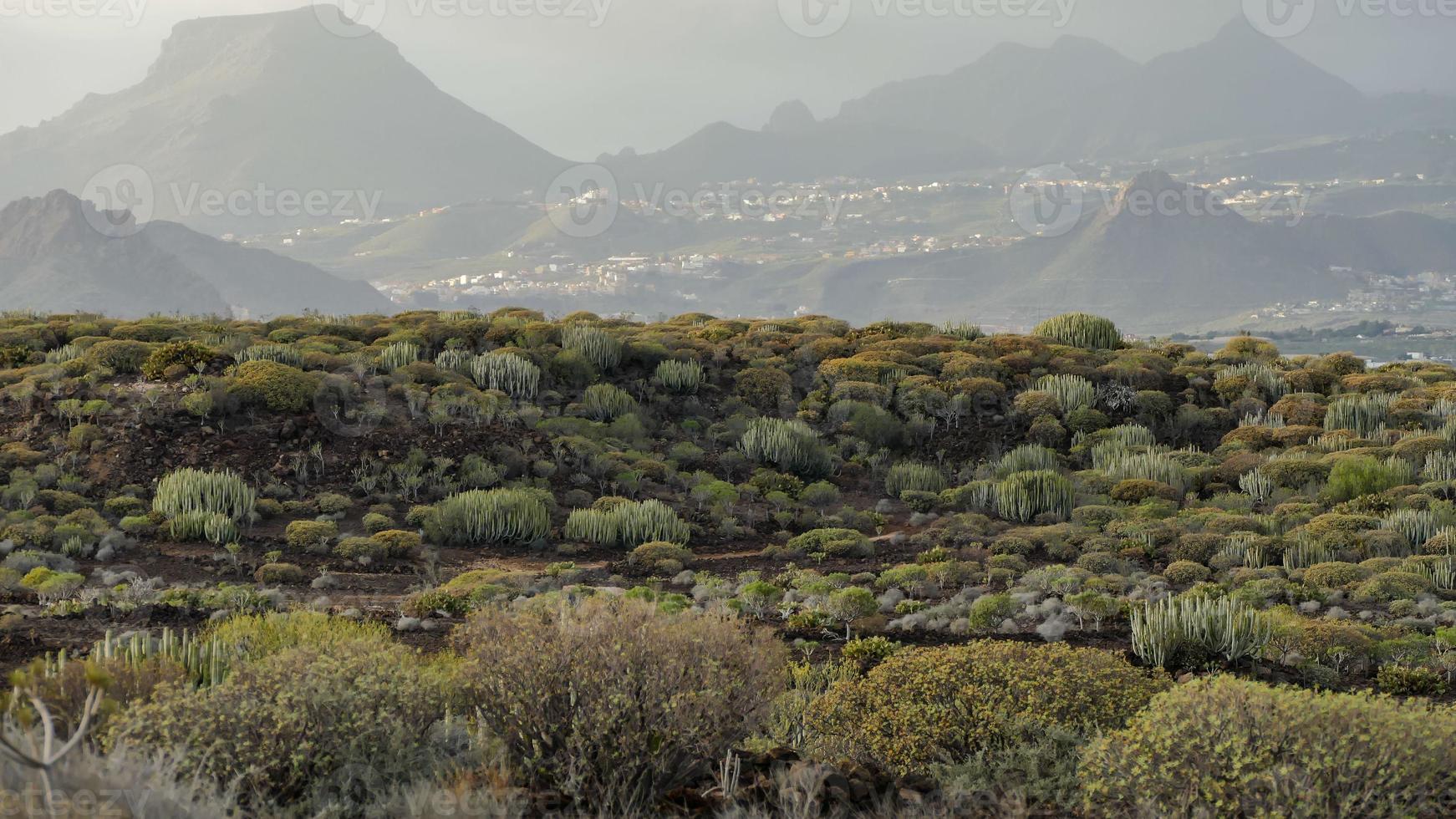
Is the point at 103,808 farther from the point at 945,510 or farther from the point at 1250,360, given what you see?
the point at 1250,360

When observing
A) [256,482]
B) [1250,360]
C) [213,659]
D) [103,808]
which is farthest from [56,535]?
[1250,360]

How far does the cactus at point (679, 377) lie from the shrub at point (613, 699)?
50.2 feet

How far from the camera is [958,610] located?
33.3ft

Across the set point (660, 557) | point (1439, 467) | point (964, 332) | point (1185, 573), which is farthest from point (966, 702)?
point (964, 332)

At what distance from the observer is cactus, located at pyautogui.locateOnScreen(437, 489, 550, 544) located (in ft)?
46.2

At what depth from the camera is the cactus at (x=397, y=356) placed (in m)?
19.5

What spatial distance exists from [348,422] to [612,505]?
457cm

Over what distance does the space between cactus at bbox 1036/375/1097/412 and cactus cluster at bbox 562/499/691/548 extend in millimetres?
9458

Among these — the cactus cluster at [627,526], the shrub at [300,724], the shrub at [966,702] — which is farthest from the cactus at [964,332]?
the shrub at [300,724]

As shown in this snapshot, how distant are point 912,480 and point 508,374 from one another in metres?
7.27

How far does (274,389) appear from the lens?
1658 cm

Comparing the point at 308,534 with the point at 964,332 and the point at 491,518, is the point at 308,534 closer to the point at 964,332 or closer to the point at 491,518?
the point at 491,518

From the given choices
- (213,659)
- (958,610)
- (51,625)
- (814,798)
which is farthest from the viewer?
(958,610)

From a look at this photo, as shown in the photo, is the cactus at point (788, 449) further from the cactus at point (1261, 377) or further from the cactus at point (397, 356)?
the cactus at point (1261, 377)
